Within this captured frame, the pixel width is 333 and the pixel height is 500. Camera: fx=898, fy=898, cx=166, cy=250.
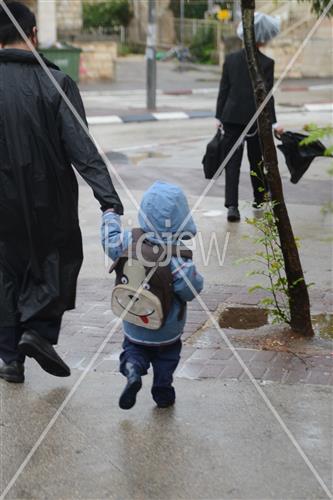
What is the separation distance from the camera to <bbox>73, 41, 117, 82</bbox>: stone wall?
94.6 feet

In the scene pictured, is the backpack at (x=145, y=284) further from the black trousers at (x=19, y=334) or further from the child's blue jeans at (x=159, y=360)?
the black trousers at (x=19, y=334)

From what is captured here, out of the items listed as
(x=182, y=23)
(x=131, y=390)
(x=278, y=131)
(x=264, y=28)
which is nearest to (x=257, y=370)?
(x=131, y=390)

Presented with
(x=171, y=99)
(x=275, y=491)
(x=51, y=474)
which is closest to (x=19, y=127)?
(x=51, y=474)

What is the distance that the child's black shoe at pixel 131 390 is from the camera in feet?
13.2

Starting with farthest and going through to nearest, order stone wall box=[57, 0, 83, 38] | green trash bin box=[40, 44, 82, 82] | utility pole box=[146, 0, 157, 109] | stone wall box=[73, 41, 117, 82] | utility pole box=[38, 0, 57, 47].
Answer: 1. stone wall box=[57, 0, 83, 38]
2. stone wall box=[73, 41, 117, 82]
3. utility pole box=[38, 0, 57, 47]
4. green trash bin box=[40, 44, 82, 82]
5. utility pole box=[146, 0, 157, 109]

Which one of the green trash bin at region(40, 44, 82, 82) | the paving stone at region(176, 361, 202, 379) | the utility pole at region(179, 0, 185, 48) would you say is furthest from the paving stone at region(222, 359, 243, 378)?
the utility pole at region(179, 0, 185, 48)

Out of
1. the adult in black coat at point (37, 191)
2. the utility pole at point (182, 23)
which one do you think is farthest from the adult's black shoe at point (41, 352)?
the utility pole at point (182, 23)

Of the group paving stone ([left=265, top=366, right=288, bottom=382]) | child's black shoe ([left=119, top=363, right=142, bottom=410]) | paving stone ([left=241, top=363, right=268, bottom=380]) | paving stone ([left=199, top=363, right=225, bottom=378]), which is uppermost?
child's black shoe ([left=119, top=363, right=142, bottom=410])

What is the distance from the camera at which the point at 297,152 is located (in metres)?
7.26

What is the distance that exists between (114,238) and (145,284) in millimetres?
267

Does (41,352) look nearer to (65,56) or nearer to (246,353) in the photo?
(246,353)

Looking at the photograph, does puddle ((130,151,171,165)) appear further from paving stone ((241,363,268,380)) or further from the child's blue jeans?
the child's blue jeans

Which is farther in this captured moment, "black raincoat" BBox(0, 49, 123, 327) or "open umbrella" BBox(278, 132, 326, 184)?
"open umbrella" BBox(278, 132, 326, 184)

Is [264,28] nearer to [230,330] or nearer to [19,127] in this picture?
[230,330]
